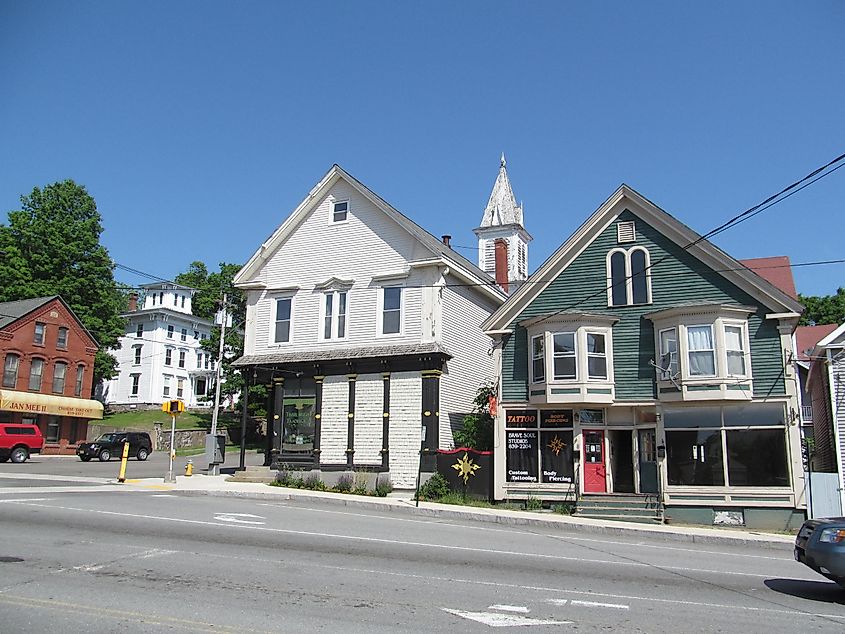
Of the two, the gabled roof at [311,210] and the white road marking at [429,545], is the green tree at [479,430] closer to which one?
the gabled roof at [311,210]

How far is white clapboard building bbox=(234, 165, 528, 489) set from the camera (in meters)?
26.1

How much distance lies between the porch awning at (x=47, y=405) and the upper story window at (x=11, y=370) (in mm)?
781

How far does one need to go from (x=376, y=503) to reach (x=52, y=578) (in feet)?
42.6

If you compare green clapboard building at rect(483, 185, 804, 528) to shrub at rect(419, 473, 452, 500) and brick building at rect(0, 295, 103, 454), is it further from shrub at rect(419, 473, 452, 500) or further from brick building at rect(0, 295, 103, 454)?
brick building at rect(0, 295, 103, 454)

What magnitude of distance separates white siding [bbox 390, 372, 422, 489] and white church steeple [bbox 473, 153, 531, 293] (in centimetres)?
4246

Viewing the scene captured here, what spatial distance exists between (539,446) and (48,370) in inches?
1601

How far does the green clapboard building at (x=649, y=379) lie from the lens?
20.7 metres

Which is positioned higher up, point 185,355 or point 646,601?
point 185,355

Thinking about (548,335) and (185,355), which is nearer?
(548,335)

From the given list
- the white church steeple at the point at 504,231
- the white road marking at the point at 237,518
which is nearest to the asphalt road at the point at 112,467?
the white road marking at the point at 237,518

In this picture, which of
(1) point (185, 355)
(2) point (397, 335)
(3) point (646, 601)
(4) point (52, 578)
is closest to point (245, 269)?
(2) point (397, 335)

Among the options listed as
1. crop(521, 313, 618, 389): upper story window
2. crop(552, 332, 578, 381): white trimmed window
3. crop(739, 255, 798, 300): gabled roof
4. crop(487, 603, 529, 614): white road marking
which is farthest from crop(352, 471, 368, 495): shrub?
crop(487, 603, 529, 614): white road marking

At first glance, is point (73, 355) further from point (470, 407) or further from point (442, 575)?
point (442, 575)

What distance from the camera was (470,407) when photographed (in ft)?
93.6
